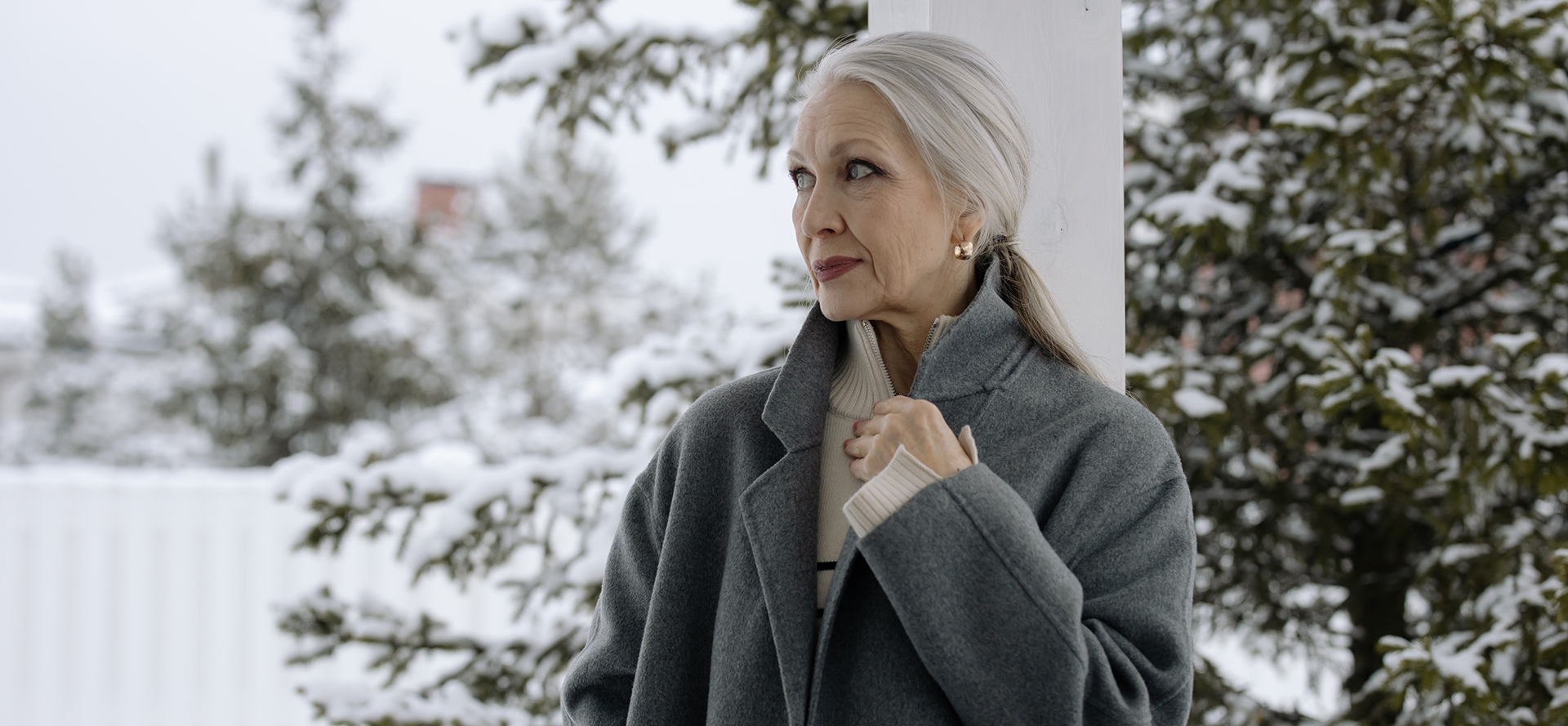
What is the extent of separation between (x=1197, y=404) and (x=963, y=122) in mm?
1264

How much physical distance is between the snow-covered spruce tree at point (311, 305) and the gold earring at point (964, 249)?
32.0ft

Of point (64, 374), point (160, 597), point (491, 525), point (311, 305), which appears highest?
point (491, 525)

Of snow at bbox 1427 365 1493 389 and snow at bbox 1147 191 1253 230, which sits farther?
snow at bbox 1147 191 1253 230

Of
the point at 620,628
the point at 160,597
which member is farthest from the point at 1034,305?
the point at 160,597

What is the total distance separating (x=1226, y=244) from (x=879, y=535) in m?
1.67

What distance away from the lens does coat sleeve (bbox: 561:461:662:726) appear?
1.27 metres

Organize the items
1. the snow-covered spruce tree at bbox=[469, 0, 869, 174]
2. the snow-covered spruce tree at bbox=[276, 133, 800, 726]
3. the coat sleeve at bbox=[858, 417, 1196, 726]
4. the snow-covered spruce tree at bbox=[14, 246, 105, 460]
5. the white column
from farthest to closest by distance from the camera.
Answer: the snow-covered spruce tree at bbox=[14, 246, 105, 460]
the snow-covered spruce tree at bbox=[469, 0, 869, 174]
the snow-covered spruce tree at bbox=[276, 133, 800, 726]
the white column
the coat sleeve at bbox=[858, 417, 1196, 726]

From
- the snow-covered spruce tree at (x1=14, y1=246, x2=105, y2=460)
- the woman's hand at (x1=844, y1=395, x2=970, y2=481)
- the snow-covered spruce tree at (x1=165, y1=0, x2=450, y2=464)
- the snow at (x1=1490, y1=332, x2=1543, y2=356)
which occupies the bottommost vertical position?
the snow-covered spruce tree at (x1=14, y1=246, x2=105, y2=460)

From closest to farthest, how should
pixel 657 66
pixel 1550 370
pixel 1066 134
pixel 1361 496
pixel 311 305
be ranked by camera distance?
pixel 1066 134 < pixel 1550 370 < pixel 1361 496 < pixel 657 66 < pixel 311 305

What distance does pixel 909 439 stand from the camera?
107cm

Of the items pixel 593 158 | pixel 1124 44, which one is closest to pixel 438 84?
pixel 593 158

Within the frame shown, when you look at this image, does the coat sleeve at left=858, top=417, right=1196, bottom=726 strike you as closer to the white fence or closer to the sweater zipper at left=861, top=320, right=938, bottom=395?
the sweater zipper at left=861, top=320, right=938, bottom=395

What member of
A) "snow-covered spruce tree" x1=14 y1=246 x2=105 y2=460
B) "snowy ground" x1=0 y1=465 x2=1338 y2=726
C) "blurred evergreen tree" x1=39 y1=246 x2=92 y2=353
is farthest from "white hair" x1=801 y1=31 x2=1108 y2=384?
"blurred evergreen tree" x1=39 y1=246 x2=92 y2=353

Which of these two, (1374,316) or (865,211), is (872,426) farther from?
(1374,316)
